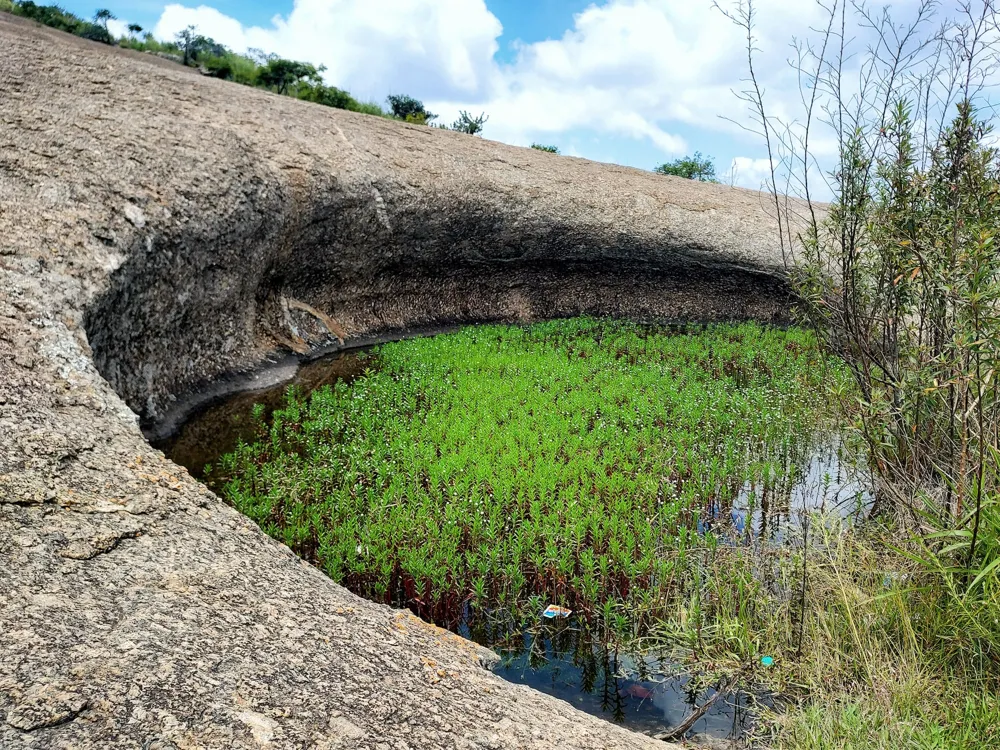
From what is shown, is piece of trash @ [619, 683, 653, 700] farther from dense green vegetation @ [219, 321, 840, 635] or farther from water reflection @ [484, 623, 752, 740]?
dense green vegetation @ [219, 321, 840, 635]

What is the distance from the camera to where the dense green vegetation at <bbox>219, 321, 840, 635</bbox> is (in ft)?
16.1

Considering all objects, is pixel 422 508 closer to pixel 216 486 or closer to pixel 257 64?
pixel 216 486

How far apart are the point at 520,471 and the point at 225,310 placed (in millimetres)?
4791

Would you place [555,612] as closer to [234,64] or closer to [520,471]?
[520,471]

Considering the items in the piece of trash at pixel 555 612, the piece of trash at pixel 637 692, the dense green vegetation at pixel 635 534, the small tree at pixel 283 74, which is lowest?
the piece of trash at pixel 637 692

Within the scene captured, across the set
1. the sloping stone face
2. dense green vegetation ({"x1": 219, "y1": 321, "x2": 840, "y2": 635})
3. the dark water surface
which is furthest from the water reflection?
the sloping stone face

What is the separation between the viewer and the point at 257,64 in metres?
22.7

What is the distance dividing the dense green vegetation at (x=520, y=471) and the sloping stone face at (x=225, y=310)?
1.18m

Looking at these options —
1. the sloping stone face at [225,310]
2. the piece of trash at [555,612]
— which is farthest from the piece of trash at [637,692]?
the sloping stone face at [225,310]

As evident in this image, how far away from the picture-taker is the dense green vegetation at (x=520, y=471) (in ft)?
16.1

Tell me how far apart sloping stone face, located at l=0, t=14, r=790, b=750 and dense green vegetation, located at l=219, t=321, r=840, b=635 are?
118 cm

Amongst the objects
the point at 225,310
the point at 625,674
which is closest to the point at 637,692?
the point at 625,674

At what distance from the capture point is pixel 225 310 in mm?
9320

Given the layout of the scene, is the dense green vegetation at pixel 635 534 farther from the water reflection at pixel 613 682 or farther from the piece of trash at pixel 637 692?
the piece of trash at pixel 637 692
